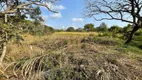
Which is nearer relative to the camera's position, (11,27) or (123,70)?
(123,70)

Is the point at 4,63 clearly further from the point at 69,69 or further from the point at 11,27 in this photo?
the point at 69,69

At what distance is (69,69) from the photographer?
588 centimetres

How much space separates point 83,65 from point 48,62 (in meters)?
0.95

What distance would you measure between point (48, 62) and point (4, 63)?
1.73 metres

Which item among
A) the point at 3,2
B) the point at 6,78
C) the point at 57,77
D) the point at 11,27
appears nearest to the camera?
the point at 57,77

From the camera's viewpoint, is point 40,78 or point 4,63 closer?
point 40,78

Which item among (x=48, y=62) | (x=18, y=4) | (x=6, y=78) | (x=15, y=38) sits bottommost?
(x=6, y=78)

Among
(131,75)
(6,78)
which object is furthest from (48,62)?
(131,75)

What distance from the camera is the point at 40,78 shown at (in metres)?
5.78

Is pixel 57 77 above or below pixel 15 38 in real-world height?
below

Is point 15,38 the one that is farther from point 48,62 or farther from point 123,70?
point 123,70

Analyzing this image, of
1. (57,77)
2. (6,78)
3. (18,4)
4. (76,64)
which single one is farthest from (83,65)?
(18,4)

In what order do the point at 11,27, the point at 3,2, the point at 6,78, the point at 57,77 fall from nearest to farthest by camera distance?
the point at 57,77 < the point at 6,78 < the point at 11,27 < the point at 3,2

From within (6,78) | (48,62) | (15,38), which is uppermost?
(15,38)
